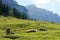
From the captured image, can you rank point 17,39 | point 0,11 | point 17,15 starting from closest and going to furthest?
point 17,39, point 0,11, point 17,15

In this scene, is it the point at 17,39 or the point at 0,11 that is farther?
the point at 0,11

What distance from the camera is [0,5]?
186 meters

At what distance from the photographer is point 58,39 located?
44.3 metres

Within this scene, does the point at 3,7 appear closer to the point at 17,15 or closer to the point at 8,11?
the point at 8,11

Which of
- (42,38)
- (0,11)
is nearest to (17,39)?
(42,38)

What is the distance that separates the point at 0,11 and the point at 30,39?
136 meters

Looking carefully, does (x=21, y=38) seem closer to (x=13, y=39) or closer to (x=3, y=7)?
(x=13, y=39)

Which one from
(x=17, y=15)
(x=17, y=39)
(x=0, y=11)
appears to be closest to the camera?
(x=17, y=39)

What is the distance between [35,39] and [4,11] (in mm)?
143253

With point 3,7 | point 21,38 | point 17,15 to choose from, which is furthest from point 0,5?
point 21,38

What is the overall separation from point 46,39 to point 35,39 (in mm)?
2129

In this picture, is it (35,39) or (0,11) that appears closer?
(35,39)

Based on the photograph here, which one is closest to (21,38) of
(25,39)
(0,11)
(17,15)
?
(25,39)

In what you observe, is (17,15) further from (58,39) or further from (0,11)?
(58,39)
